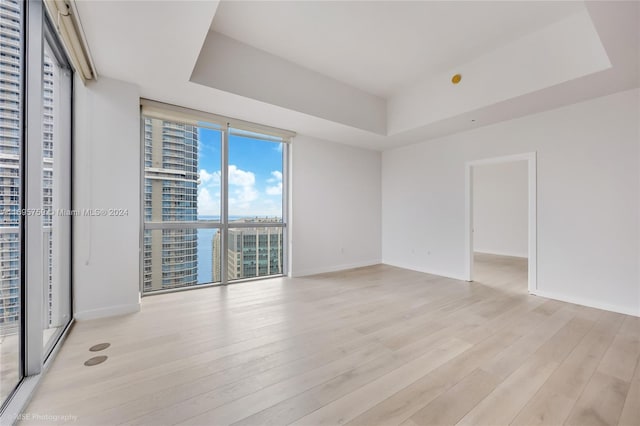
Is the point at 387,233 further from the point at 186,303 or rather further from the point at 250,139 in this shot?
the point at 186,303

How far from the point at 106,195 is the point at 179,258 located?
1378 millimetres

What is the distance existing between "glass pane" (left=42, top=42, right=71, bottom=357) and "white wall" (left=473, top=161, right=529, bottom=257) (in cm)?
871

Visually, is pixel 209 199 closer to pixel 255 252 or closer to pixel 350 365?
pixel 255 252

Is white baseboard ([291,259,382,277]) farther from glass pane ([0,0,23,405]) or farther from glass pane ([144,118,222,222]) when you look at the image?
glass pane ([0,0,23,405])

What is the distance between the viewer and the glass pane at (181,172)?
3803 mm

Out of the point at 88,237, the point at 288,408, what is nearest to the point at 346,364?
the point at 288,408

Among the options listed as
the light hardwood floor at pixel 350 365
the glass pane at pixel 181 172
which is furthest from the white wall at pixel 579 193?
the glass pane at pixel 181 172

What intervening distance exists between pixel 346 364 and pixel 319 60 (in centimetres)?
372

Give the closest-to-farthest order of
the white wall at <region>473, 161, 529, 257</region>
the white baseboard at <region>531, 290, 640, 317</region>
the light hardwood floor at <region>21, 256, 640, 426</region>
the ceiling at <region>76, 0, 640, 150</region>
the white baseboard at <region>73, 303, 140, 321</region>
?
the light hardwood floor at <region>21, 256, 640, 426</region> → the ceiling at <region>76, 0, 640, 150</region> → the white baseboard at <region>73, 303, 140, 321</region> → the white baseboard at <region>531, 290, 640, 317</region> → the white wall at <region>473, 161, 529, 257</region>

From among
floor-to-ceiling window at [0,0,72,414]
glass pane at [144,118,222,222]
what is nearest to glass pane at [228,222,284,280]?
glass pane at [144,118,222,222]

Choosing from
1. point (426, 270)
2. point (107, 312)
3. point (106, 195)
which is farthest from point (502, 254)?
point (106, 195)

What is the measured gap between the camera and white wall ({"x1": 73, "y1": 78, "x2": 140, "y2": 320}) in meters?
2.87

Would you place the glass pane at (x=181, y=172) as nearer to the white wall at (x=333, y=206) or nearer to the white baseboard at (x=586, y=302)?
the white wall at (x=333, y=206)

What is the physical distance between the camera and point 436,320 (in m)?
2.93
